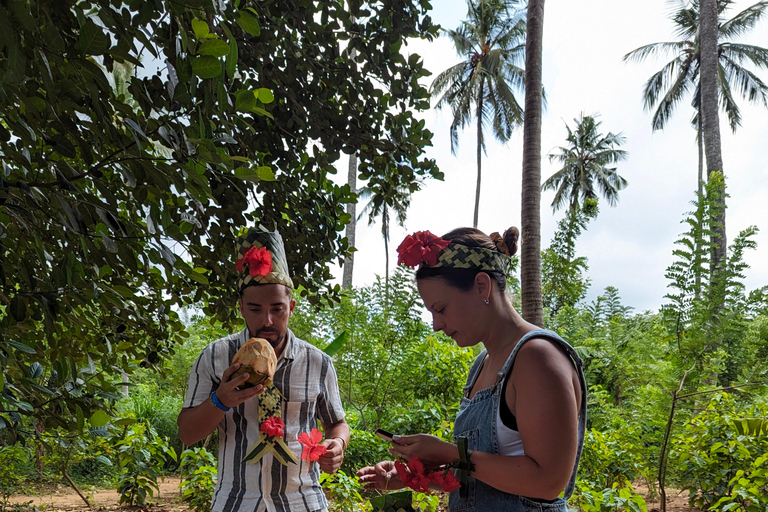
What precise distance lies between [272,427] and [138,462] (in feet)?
13.1

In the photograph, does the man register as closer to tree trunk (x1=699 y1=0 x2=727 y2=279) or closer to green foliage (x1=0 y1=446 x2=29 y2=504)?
green foliage (x1=0 y1=446 x2=29 y2=504)

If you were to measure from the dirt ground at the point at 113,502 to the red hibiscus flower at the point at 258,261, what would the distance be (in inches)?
170

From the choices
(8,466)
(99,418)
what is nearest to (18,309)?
(99,418)

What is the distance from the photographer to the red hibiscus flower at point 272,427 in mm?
1809

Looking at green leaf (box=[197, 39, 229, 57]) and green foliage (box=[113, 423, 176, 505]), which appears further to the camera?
green foliage (box=[113, 423, 176, 505])

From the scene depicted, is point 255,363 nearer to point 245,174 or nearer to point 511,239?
point 245,174

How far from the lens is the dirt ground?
18.3ft

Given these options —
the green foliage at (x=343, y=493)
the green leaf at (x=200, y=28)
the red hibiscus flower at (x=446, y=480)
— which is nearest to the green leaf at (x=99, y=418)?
the red hibiscus flower at (x=446, y=480)

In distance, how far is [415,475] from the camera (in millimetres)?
1525

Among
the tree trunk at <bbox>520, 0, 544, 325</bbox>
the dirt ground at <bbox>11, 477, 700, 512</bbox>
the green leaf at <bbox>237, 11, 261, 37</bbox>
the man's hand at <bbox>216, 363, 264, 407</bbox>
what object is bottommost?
the dirt ground at <bbox>11, 477, 700, 512</bbox>

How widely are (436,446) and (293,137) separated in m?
1.67

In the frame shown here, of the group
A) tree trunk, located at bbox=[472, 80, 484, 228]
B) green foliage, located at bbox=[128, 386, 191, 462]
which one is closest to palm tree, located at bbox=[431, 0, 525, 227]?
tree trunk, located at bbox=[472, 80, 484, 228]

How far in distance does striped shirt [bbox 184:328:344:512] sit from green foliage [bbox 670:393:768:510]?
3.13 m

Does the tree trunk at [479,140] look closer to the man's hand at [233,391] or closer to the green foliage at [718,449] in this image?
the green foliage at [718,449]
